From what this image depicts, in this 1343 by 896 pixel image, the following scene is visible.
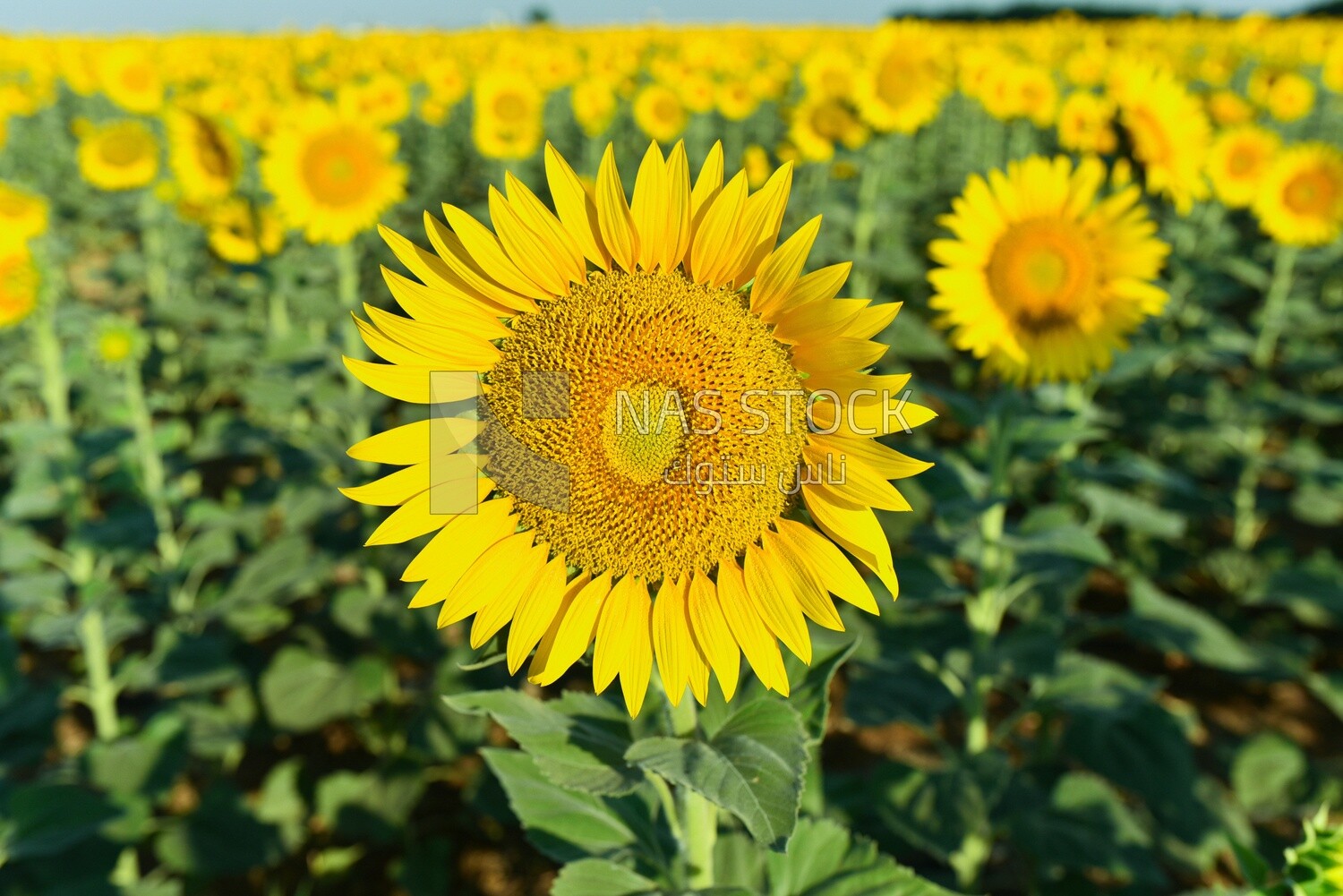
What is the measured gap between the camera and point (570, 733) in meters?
1.27

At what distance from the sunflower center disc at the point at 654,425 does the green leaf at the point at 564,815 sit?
0.47 metres

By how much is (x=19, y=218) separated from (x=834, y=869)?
3670 millimetres

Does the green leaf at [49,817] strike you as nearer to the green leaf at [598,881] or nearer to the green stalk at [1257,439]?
the green leaf at [598,881]

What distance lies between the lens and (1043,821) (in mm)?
2502

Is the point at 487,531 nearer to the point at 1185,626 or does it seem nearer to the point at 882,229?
the point at 1185,626

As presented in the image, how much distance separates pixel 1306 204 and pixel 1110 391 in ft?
4.50

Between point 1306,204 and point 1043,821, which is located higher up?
point 1306,204

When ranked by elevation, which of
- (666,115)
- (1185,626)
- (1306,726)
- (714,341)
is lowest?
(1306,726)

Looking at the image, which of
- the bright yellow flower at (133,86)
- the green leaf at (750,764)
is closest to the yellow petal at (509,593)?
the green leaf at (750,764)

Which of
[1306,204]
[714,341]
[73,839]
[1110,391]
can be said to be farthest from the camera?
[1110,391]

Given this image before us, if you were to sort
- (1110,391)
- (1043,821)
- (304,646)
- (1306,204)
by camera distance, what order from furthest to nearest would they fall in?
(1110,391) → (1306,204) → (304,646) → (1043,821)

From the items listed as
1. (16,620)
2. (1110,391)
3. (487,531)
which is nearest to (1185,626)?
(1110,391)

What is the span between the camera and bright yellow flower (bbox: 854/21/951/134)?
5.55 meters

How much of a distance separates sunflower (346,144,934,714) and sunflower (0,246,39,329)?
8.54 feet
